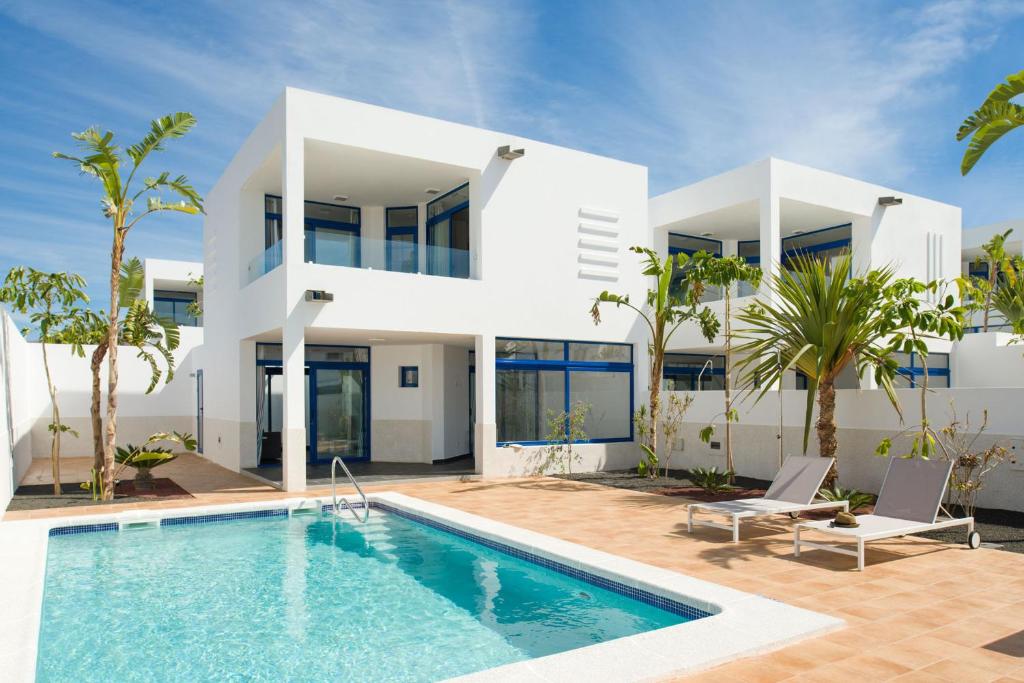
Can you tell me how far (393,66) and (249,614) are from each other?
464 inches

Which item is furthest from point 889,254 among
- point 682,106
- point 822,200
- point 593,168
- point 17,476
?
point 17,476

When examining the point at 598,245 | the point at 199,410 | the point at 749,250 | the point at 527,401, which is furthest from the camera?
the point at 749,250

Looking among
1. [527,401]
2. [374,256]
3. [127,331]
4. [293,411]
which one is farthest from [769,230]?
[127,331]

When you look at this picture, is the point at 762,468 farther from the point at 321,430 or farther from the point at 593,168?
the point at 321,430

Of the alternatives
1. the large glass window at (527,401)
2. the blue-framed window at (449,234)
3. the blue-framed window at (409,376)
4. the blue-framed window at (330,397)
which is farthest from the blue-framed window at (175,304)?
the large glass window at (527,401)

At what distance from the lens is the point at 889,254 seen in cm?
2062

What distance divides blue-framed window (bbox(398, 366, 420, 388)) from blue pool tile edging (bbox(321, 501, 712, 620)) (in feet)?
23.6

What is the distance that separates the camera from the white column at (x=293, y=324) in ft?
44.4

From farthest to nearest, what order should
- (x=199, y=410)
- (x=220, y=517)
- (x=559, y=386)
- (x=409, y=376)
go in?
(x=199, y=410) < (x=409, y=376) < (x=559, y=386) < (x=220, y=517)

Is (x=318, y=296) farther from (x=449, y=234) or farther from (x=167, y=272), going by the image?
(x=167, y=272)

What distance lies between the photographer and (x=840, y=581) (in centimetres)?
699

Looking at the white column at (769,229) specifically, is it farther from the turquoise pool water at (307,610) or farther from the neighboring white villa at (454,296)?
the turquoise pool water at (307,610)

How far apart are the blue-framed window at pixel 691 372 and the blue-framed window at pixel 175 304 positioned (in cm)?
2457

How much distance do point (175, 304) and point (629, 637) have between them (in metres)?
36.5
